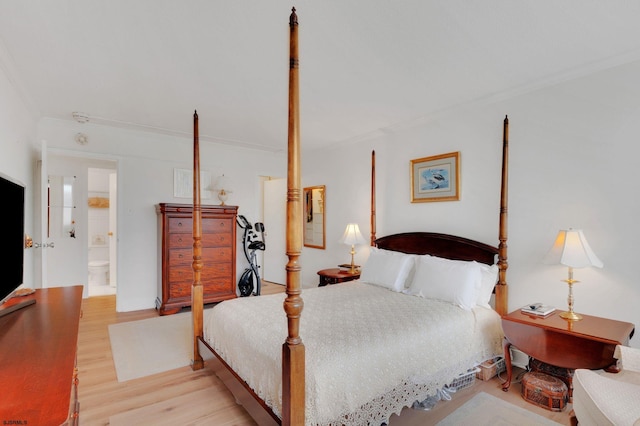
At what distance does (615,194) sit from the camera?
2.31 meters

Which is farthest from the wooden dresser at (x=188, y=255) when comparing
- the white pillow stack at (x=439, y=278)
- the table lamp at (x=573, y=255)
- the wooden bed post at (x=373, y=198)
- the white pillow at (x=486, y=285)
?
the table lamp at (x=573, y=255)

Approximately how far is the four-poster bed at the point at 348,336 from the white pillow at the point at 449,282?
0.04 ft

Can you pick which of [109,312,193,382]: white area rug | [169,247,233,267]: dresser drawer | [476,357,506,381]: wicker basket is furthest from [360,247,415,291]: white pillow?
[169,247,233,267]: dresser drawer

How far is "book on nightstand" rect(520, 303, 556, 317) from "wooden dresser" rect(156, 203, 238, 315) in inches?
144

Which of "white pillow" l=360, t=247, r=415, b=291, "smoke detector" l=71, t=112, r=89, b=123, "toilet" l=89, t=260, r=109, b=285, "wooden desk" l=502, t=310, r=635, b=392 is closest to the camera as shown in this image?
"wooden desk" l=502, t=310, r=635, b=392

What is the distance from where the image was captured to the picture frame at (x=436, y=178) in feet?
10.9

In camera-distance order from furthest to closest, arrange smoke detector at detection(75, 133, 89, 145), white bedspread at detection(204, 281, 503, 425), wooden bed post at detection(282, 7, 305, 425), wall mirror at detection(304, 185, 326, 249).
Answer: wall mirror at detection(304, 185, 326, 249)
smoke detector at detection(75, 133, 89, 145)
white bedspread at detection(204, 281, 503, 425)
wooden bed post at detection(282, 7, 305, 425)

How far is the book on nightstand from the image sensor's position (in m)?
2.35

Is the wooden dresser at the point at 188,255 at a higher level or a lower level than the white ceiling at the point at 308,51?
lower

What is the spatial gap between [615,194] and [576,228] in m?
0.34

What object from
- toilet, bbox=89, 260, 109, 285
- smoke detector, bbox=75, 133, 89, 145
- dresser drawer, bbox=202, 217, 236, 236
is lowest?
toilet, bbox=89, 260, 109, 285

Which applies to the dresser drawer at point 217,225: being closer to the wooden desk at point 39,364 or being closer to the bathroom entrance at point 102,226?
the bathroom entrance at point 102,226

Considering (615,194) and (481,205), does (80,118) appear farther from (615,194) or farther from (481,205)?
(615,194)

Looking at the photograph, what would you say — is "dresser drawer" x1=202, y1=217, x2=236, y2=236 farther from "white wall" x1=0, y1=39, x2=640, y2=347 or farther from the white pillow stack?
the white pillow stack
